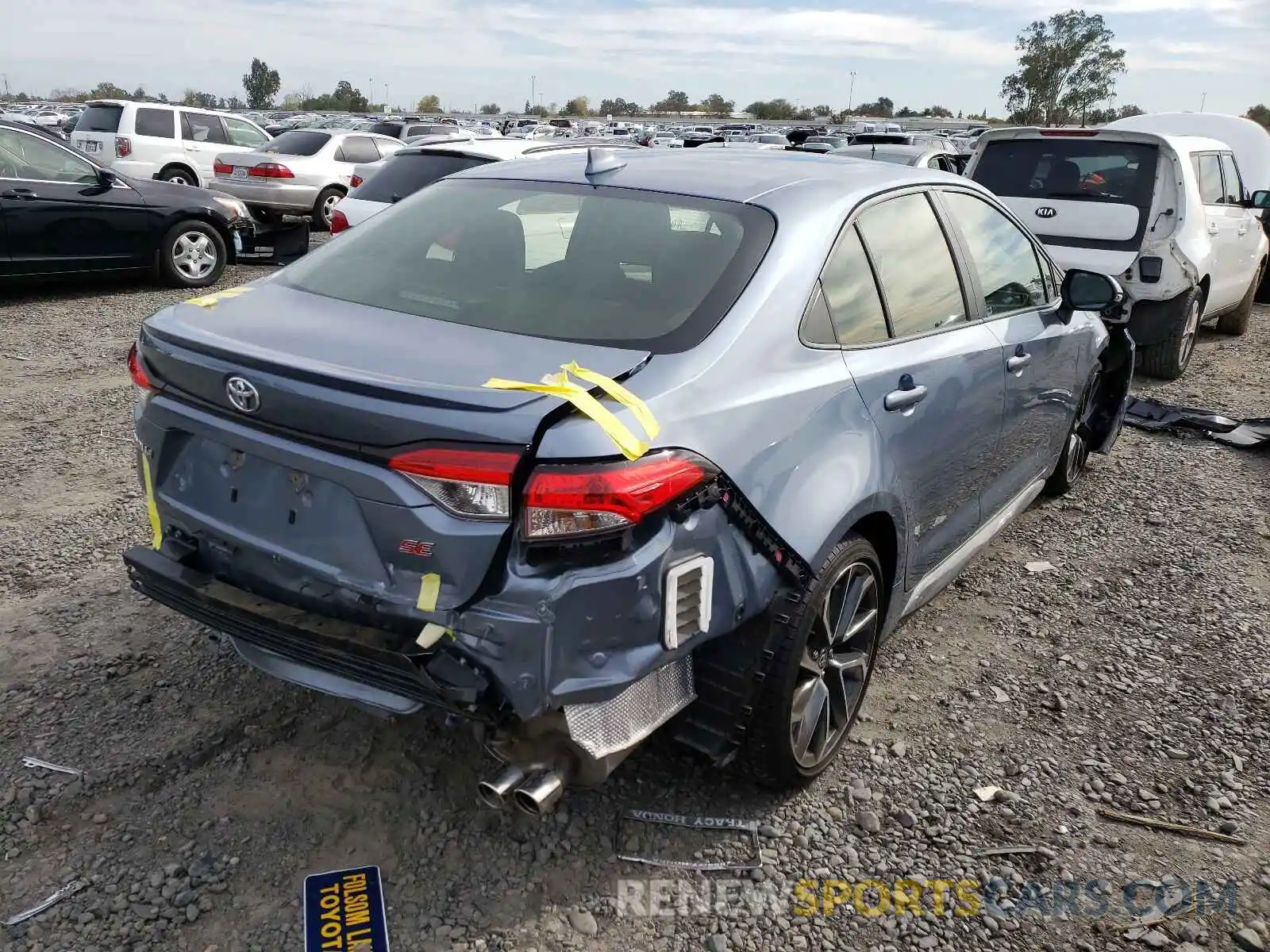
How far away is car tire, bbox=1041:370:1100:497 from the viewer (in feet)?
16.7

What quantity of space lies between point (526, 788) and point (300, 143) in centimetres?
1518

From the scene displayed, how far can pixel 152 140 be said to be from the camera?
15.3m

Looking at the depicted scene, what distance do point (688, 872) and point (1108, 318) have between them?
194 inches

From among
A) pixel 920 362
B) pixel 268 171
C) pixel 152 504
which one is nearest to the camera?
pixel 152 504

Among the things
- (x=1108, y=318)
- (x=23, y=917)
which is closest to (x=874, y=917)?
(x=23, y=917)

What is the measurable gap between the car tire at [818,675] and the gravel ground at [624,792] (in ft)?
0.56

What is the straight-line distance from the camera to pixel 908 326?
3.16 metres

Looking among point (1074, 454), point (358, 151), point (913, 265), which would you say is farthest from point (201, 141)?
point (913, 265)

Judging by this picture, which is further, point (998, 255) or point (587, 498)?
point (998, 255)

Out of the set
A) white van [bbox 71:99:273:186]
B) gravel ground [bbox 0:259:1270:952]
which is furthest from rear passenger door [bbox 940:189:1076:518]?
white van [bbox 71:99:273:186]

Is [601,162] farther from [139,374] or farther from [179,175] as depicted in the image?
[179,175]

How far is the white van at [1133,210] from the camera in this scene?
730 centimetres

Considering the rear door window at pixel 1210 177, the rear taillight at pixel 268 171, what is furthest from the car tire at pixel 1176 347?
the rear taillight at pixel 268 171

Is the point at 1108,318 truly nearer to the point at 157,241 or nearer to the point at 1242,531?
the point at 1242,531
